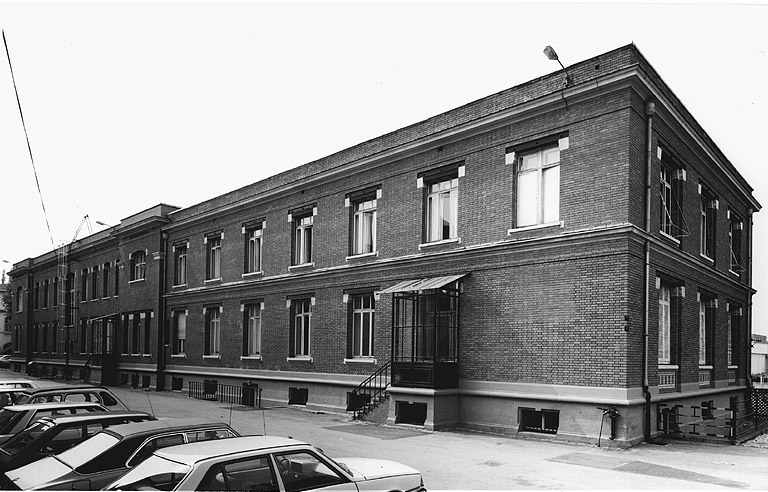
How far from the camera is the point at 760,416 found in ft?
78.2

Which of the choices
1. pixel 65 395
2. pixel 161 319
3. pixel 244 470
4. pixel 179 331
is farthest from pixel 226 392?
pixel 244 470

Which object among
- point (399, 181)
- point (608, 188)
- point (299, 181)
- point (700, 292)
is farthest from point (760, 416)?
point (299, 181)

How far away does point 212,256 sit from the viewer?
112 feet

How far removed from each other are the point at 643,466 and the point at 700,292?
9919mm

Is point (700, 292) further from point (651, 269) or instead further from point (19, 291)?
point (19, 291)

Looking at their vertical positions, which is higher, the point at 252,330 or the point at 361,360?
the point at 252,330

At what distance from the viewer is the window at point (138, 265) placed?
39.6 metres

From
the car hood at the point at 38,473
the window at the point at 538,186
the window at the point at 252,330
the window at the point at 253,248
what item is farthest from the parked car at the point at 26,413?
the window at the point at 253,248

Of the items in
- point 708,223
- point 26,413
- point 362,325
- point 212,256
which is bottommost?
point 26,413

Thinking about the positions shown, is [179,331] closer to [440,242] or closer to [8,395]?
[8,395]

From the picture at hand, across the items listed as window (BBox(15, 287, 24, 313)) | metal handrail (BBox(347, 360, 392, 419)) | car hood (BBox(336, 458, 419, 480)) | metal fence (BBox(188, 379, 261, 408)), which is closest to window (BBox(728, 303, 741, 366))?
metal handrail (BBox(347, 360, 392, 419))

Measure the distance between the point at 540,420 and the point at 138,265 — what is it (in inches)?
1148

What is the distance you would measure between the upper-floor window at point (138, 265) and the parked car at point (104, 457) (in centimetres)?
3083

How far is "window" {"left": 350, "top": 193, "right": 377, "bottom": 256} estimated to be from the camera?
24.4 metres
